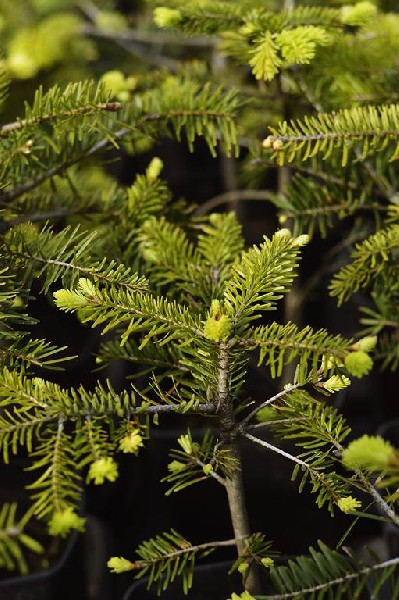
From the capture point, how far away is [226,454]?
19.1 inches

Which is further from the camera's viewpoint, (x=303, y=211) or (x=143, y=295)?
(x=303, y=211)

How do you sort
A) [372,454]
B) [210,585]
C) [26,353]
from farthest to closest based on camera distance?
[210,585], [26,353], [372,454]

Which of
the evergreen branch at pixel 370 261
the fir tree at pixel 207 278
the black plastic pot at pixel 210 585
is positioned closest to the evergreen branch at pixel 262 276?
the fir tree at pixel 207 278

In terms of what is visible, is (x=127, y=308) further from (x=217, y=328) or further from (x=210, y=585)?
(x=210, y=585)

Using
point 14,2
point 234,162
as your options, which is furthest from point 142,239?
point 14,2

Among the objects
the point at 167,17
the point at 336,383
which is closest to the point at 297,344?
the point at 336,383

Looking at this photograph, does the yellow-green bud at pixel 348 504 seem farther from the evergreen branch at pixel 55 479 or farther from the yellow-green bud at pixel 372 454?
Result: the evergreen branch at pixel 55 479

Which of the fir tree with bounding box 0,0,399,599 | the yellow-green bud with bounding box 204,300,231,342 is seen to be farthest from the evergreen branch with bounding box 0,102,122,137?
the yellow-green bud with bounding box 204,300,231,342

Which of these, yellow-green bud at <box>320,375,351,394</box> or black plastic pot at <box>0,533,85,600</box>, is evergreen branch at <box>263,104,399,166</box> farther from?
black plastic pot at <box>0,533,85,600</box>

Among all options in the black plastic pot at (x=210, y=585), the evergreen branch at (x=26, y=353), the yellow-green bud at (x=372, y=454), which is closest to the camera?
the yellow-green bud at (x=372, y=454)

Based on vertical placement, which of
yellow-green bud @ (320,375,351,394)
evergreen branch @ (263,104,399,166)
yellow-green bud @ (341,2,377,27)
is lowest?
yellow-green bud @ (320,375,351,394)

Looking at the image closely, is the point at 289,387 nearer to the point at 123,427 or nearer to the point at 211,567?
the point at 123,427

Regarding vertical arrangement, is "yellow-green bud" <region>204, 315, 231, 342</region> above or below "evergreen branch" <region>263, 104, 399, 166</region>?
below

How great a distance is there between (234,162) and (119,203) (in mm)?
464
